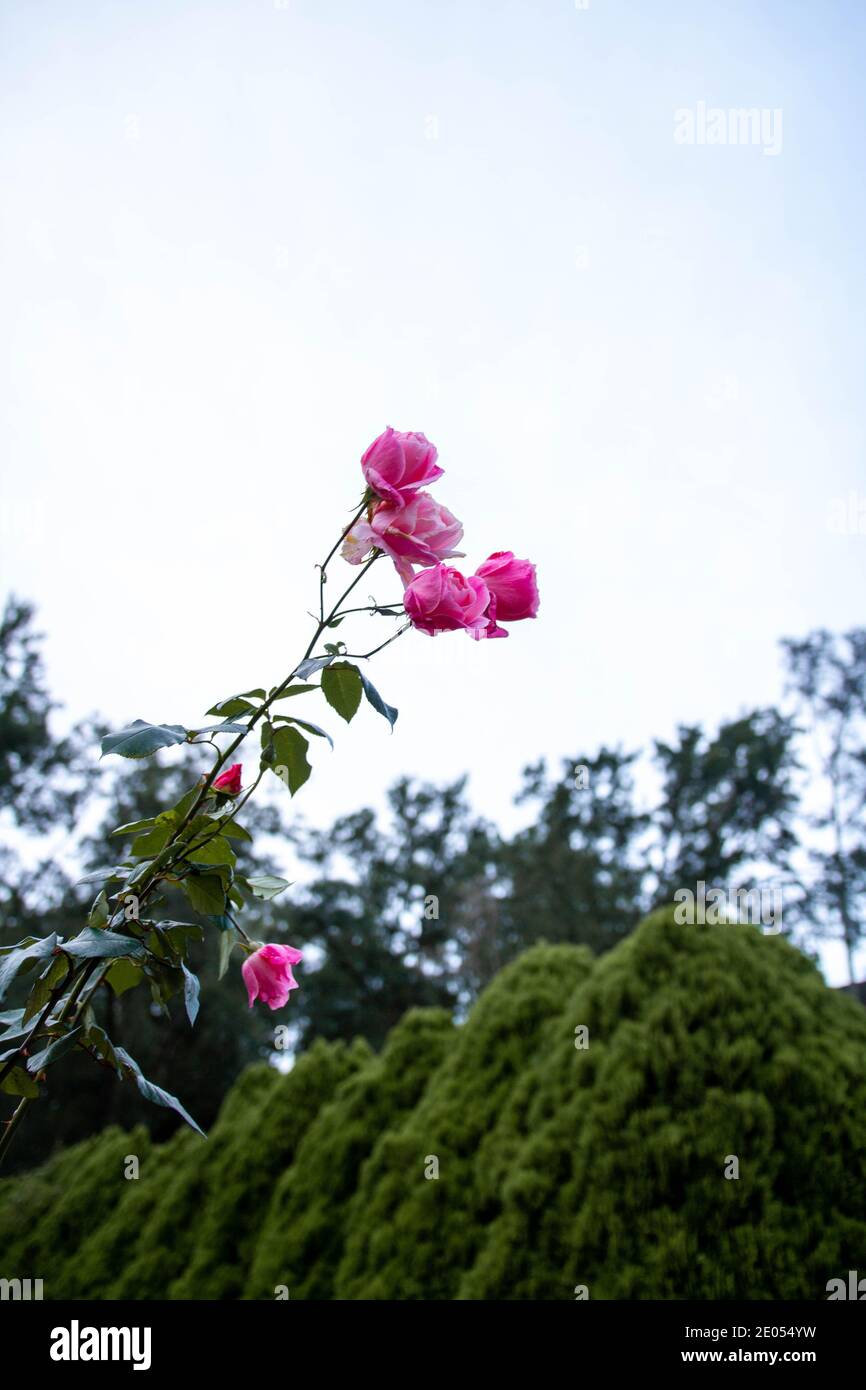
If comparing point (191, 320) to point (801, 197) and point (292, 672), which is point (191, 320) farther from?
point (292, 672)

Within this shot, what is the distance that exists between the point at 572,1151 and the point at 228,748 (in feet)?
10.5

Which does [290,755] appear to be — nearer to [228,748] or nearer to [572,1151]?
[228,748]

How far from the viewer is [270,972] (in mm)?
892

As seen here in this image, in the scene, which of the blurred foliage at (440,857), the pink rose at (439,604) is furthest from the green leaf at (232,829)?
the blurred foliage at (440,857)

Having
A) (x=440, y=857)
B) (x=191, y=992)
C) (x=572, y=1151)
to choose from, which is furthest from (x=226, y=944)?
(x=440, y=857)

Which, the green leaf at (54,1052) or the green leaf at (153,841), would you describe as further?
the green leaf at (153,841)

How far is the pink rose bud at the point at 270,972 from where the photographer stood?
0.87m

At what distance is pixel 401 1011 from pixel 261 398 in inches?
595

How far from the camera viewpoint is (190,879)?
0.76 metres

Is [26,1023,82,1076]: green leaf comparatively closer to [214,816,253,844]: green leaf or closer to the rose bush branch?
the rose bush branch

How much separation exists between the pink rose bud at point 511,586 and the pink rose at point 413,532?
6 centimetres

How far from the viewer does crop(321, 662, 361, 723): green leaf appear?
29.9 inches

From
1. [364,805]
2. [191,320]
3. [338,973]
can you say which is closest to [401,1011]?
A: [338,973]

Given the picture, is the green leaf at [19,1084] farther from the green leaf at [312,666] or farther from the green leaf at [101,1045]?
the green leaf at [312,666]
